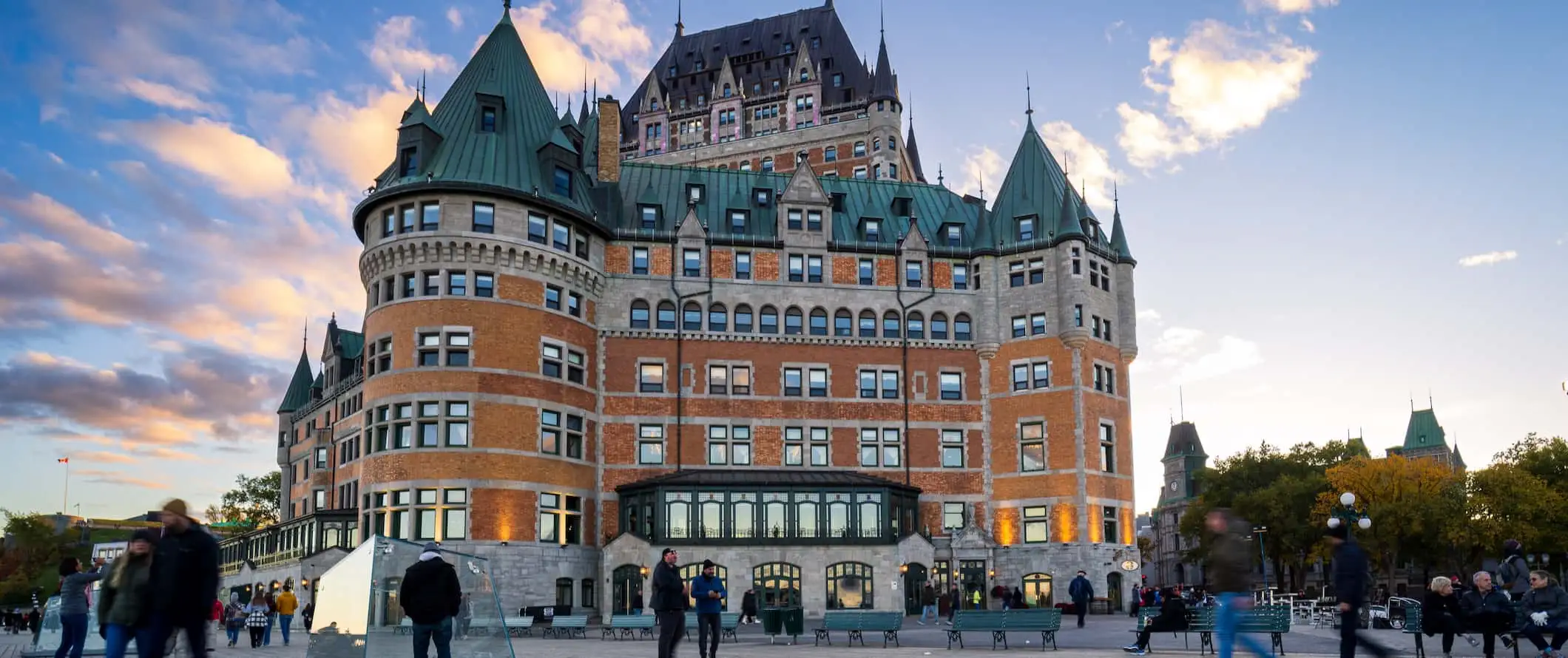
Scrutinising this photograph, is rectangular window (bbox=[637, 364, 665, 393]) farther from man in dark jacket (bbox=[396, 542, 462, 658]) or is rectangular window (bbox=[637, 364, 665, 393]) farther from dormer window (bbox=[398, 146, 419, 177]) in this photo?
man in dark jacket (bbox=[396, 542, 462, 658])

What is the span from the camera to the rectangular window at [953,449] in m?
61.4

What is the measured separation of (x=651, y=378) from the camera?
59062 millimetres

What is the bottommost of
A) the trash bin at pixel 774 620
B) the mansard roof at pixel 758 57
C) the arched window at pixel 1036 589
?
the arched window at pixel 1036 589

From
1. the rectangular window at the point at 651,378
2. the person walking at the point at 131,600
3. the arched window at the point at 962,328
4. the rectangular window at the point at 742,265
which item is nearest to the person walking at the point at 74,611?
the person walking at the point at 131,600

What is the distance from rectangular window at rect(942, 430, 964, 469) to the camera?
202ft

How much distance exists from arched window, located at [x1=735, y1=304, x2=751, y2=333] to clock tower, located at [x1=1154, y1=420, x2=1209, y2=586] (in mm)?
130411

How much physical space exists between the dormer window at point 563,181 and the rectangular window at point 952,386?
19.9m

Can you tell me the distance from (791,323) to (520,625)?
78.6 ft

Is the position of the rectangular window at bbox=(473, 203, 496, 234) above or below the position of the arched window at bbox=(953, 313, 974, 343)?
above

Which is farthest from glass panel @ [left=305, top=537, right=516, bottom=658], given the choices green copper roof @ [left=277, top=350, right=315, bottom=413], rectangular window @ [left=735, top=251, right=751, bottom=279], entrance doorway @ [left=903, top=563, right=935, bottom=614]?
green copper roof @ [left=277, top=350, right=315, bottom=413]

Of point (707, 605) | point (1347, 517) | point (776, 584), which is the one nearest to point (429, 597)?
point (707, 605)

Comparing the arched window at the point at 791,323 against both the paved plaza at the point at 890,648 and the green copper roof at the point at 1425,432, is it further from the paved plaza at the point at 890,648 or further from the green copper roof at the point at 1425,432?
the green copper roof at the point at 1425,432

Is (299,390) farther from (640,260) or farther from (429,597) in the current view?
(429,597)

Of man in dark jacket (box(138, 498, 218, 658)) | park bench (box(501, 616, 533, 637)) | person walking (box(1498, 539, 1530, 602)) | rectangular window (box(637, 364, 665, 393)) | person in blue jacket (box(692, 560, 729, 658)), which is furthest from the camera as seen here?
rectangular window (box(637, 364, 665, 393))
